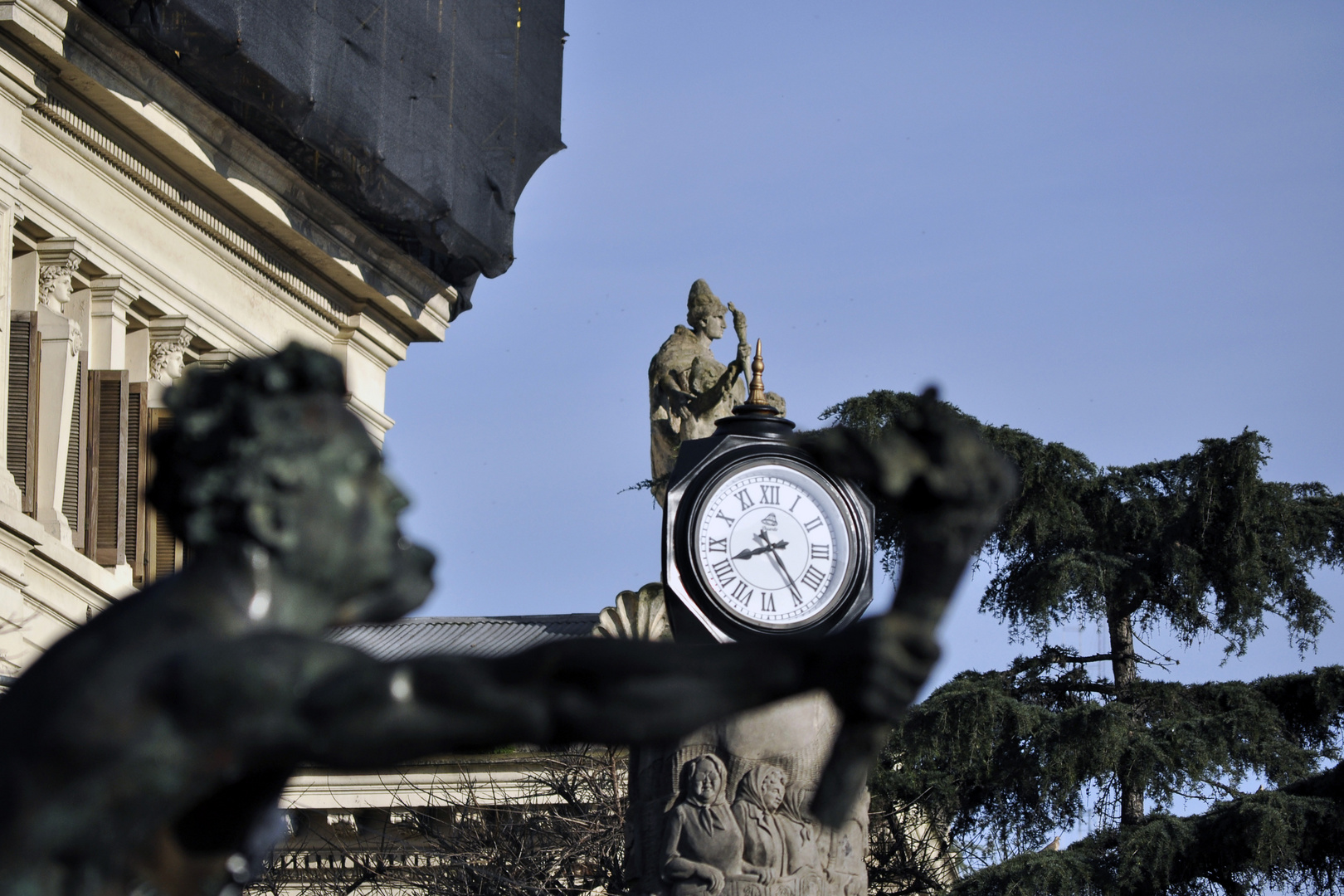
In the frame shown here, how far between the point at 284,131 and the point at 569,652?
1871 centimetres

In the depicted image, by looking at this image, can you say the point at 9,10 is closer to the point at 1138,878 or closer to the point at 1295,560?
the point at 1138,878

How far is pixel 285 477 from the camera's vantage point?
8.19 ft

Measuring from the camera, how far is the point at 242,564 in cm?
248

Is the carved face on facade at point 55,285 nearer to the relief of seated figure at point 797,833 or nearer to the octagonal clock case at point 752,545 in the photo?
the octagonal clock case at point 752,545

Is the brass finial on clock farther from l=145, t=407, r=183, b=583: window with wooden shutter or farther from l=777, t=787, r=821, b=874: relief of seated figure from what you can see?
l=145, t=407, r=183, b=583: window with wooden shutter

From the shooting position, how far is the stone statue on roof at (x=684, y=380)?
1767 centimetres

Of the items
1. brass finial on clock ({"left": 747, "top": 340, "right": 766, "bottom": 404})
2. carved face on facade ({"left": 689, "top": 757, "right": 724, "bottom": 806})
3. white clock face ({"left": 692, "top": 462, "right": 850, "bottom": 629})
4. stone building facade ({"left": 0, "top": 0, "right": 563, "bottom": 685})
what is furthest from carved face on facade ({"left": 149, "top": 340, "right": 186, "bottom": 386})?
carved face on facade ({"left": 689, "top": 757, "right": 724, "bottom": 806})

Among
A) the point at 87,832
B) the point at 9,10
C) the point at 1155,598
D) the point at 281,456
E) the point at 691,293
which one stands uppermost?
the point at 9,10

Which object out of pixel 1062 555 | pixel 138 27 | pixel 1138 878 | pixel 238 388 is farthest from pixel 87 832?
pixel 1062 555

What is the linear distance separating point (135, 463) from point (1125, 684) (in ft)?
32.2

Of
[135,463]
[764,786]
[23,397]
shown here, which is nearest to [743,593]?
[764,786]

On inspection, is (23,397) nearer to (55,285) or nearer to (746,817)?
(55,285)

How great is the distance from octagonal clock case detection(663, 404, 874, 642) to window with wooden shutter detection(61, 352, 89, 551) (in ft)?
38.5

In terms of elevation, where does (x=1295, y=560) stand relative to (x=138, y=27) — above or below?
below
